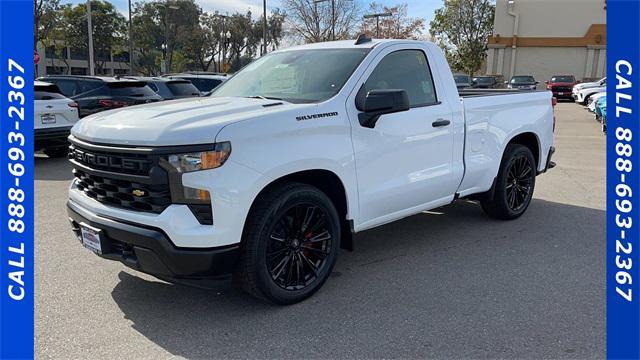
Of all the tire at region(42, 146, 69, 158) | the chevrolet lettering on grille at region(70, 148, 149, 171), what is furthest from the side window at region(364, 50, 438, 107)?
the tire at region(42, 146, 69, 158)

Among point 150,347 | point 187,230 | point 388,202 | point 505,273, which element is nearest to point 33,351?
point 150,347

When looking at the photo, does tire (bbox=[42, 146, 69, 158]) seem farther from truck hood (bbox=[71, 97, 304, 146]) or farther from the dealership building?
the dealership building

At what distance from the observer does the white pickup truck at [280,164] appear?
330cm

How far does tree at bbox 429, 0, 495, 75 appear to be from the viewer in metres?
53.4

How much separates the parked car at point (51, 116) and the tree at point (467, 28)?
48.7m

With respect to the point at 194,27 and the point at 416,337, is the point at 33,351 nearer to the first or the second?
the point at 416,337

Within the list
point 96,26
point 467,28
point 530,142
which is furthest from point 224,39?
point 530,142

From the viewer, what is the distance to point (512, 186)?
20.2 feet

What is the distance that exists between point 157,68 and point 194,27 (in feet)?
27.8

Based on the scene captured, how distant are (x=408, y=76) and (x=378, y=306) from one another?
7.00ft

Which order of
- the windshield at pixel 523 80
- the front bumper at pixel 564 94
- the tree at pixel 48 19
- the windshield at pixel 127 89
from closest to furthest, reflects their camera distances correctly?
the windshield at pixel 127 89 < the front bumper at pixel 564 94 < the windshield at pixel 523 80 < the tree at pixel 48 19

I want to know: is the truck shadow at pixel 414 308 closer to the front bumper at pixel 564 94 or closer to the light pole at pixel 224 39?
the front bumper at pixel 564 94

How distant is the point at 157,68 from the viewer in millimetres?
60531

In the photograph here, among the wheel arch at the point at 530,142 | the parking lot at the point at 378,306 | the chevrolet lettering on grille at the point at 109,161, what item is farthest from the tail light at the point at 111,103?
the wheel arch at the point at 530,142
